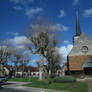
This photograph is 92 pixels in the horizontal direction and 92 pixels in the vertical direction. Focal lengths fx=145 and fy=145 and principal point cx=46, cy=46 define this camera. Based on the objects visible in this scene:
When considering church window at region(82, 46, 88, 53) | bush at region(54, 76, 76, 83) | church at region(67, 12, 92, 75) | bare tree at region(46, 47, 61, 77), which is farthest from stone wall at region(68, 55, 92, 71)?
bush at region(54, 76, 76, 83)

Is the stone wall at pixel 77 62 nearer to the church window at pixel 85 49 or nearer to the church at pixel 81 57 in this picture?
the church at pixel 81 57

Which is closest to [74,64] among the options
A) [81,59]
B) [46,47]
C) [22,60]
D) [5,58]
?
[81,59]

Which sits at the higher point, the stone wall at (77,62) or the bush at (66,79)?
the stone wall at (77,62)

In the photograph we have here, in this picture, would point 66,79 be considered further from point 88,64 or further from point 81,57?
point 81,57

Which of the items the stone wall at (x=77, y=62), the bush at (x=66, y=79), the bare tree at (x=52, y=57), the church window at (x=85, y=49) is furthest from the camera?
the bare tree at (x=52, y=57)

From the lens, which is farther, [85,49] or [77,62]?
[85,49]

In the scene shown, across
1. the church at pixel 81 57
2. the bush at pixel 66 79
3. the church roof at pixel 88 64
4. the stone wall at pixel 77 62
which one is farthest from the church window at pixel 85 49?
the bush at pixel 66 79

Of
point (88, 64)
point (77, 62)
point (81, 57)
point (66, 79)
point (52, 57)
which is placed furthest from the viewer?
point (52, 57)

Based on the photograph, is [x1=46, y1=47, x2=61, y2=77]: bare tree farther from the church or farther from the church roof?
the church roof

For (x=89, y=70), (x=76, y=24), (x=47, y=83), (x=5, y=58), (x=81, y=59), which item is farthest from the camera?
(x=76, y=24)

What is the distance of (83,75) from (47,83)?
13334 mm

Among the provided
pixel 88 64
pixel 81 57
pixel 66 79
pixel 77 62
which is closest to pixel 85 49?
pixel 81 57

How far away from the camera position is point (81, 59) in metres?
33.3

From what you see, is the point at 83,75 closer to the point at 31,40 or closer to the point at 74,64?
the point at 74,64
